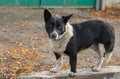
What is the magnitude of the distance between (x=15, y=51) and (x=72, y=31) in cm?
256

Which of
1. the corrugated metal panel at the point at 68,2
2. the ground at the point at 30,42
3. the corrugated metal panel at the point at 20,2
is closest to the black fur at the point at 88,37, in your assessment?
the ground at the point at 30,42

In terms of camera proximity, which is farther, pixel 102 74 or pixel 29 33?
pixel 29 33

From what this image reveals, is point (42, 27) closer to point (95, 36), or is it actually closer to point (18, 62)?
point (18, 62)

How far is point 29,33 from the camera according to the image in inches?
412

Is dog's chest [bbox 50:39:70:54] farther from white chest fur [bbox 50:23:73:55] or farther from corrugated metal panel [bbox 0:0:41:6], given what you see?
corrugated metal panel [bbox 0:0:41:6]

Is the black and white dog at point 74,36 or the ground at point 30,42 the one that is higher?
the black and white dog at point 74,36

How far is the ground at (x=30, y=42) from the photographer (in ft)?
24.7

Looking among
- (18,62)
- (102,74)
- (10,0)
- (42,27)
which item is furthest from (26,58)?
(10,0)

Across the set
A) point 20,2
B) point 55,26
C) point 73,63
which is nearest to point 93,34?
point 73,63

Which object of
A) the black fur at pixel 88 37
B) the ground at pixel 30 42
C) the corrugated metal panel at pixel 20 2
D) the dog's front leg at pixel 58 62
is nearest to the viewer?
the black fur at pixel 88 37

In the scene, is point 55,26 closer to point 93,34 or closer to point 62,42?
point 62,42

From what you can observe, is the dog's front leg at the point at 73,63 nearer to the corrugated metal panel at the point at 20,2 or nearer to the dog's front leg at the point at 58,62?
the dog's front leg at the point at 58,62

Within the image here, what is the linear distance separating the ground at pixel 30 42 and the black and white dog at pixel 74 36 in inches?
38.3

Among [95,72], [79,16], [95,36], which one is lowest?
[79,16]
